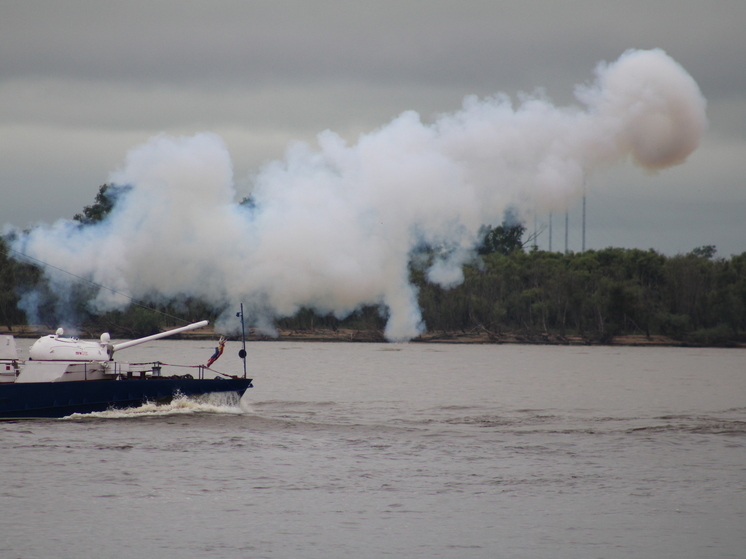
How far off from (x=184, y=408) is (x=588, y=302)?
3009 inches

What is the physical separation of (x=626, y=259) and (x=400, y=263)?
52.7m

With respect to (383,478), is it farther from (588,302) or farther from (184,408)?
(588,302)

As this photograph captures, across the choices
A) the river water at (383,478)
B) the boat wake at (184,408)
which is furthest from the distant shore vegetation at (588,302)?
the boat wake at (184,408)

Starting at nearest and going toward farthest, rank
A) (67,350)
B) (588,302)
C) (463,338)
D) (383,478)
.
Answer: (383,478), (67,350), (588,302), (463,338)

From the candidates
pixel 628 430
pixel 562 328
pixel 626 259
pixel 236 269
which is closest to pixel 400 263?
pixel 236 269

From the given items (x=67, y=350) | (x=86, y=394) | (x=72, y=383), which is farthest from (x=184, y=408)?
(x=67, y=350)

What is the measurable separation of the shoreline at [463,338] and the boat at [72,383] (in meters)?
64.4

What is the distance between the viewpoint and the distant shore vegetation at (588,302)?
109062 mm

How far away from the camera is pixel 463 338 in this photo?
115438mm

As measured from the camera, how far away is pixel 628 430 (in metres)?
39.5

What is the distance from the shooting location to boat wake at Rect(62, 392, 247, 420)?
38950mm

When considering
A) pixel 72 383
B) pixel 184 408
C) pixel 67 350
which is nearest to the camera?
pixel 72 383

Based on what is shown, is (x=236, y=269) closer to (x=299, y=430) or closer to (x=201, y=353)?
(x=201, y=353)

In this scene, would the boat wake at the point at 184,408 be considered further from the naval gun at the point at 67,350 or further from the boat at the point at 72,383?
the naval gun at the point at 67,350
